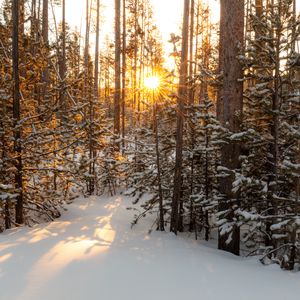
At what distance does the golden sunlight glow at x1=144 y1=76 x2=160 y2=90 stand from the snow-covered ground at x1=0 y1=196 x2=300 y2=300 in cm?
369

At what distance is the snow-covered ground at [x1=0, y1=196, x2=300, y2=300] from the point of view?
160 inches

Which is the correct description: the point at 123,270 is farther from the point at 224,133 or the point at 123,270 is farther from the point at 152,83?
the point at 152,83

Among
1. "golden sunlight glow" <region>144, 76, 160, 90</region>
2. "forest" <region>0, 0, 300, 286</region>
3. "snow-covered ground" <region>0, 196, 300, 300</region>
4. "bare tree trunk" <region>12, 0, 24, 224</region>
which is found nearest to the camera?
"snow-covered ground" <region>0, 196, 300, 300</region>

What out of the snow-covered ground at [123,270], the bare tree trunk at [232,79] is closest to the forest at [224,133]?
the bare tree trunk at [232,79]

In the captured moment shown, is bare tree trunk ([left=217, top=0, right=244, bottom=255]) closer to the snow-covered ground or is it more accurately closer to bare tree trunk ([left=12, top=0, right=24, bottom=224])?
the snow-covered ground

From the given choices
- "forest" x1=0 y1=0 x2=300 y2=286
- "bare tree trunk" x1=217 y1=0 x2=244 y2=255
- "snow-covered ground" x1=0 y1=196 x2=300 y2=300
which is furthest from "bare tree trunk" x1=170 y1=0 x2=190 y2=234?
"snow-covered ground" x1=0 y1=196 x2=300 y2=300

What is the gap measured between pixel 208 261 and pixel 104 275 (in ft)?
6.69

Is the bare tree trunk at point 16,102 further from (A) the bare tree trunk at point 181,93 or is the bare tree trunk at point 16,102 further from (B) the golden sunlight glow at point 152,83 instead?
(A) the bare tree trunk at point 181,93

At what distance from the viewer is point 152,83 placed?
8.13m

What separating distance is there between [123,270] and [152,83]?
4.88 meters

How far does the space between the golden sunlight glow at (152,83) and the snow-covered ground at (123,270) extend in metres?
3.69

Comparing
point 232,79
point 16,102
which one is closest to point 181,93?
point 232,79

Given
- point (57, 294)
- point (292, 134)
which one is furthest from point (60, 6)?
point (57, 294)

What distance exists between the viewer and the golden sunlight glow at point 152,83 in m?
7.99
